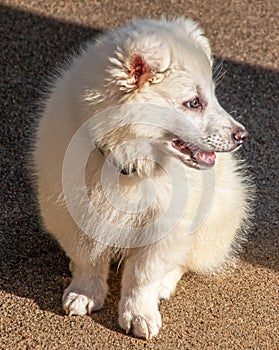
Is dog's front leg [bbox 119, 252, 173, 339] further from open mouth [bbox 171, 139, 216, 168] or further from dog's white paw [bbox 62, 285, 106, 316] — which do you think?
open mouth [bbox 171, 139, 216, 168]

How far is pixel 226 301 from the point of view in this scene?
13.6 ft

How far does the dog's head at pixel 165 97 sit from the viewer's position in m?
3.31

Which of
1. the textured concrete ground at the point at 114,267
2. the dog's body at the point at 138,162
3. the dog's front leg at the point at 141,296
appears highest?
the dog's body at the point at 138,162

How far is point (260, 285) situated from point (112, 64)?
1617mm

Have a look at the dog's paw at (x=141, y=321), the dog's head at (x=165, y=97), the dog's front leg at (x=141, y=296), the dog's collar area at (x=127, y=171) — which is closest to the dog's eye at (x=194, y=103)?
the dog's head at (x=165, y=97)

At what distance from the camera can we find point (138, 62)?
10.8ft

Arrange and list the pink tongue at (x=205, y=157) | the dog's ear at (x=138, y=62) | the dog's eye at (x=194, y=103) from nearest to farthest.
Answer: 1. the dog's ear at (x=138, y=62)
2. the dog's eye at (x=194, y=103)
3. the pink tongue at (x=205, y=157)

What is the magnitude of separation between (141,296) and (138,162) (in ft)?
2.44

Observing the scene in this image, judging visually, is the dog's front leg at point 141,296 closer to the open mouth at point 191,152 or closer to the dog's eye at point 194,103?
the open mouth at point 191,152

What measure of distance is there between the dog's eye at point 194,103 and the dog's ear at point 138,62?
225 millimetres

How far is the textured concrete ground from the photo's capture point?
3.89 meters

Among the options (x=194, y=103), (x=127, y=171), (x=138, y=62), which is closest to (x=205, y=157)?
(x=194, y=103)

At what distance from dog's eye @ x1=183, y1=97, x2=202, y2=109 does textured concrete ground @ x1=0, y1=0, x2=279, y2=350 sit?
3.71ft

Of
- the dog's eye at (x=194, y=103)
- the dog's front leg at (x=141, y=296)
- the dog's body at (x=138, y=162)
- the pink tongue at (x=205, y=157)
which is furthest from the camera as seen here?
the dog's front leg at (x=141, y=296)
